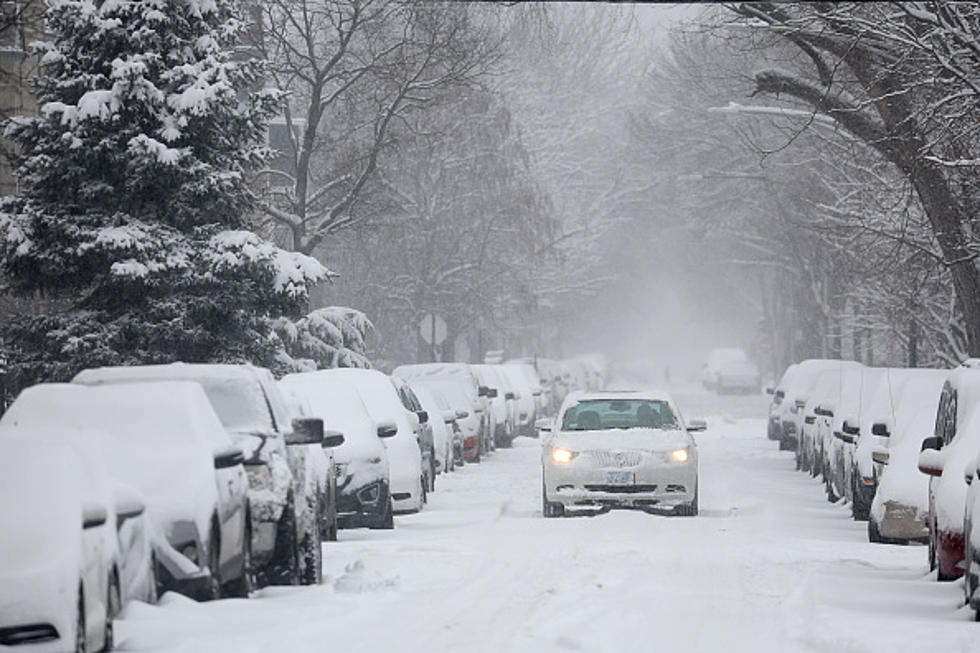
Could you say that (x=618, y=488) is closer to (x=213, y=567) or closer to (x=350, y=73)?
(x=213, y=567)

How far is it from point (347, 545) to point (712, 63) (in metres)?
39.3

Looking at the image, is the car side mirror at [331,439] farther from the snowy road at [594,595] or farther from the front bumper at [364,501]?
the front bumper at [364,501]

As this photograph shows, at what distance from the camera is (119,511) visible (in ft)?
36.8

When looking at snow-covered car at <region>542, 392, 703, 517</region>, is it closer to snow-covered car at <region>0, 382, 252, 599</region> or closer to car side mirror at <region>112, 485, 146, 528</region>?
snow-covered car at <region>0, 382, 252, 599</region>

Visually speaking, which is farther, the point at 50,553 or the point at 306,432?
the point at 306,432

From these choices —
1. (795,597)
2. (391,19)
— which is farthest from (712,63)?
(795,597)

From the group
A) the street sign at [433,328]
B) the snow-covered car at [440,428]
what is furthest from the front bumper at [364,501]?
the street sign at [433,328]

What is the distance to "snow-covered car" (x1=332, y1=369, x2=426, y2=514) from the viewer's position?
77.8 ft

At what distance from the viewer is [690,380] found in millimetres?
140375

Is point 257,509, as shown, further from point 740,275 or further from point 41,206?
point 740,275

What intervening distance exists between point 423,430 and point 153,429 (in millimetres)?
14196

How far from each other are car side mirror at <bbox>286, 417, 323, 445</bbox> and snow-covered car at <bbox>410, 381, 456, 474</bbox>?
15305 mm

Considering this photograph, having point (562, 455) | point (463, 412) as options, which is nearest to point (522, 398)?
point (463, 412)

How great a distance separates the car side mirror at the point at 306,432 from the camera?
611 inches
